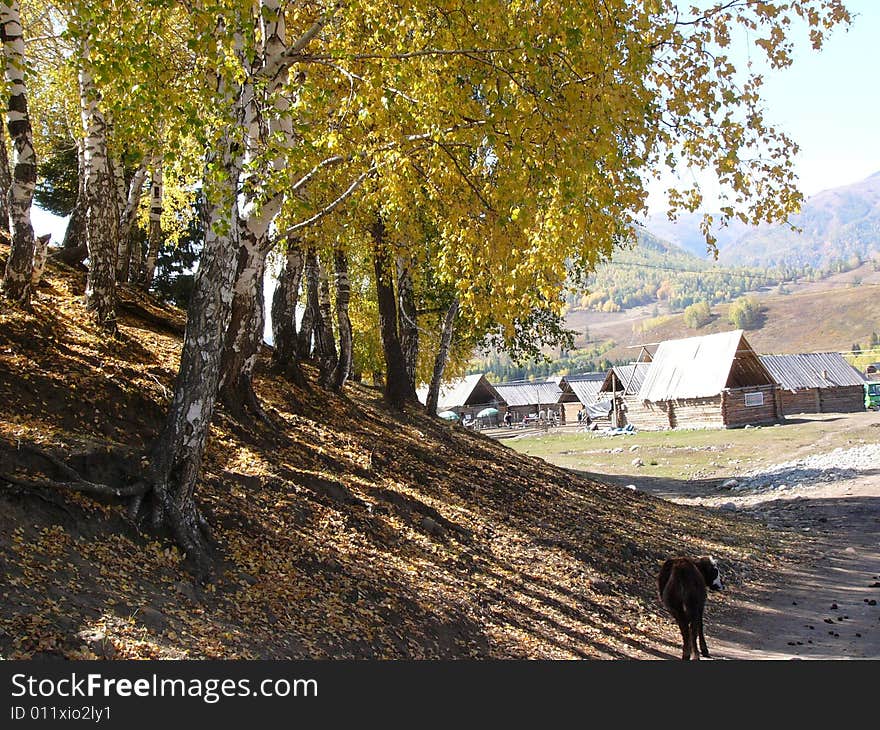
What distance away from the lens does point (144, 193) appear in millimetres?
21156

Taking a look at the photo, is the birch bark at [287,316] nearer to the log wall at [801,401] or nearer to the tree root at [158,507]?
the tree root at [158,507]

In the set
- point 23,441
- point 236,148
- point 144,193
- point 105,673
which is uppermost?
point 144,193

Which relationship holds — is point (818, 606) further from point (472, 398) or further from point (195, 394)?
point (472, 398)

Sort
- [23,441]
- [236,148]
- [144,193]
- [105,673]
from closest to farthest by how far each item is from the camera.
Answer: [105,673] < [236,148] < [23,441] < [144,193]

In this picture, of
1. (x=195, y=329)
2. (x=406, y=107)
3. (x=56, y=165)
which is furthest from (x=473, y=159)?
(x=56, y=165)

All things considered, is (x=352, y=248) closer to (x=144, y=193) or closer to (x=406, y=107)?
(x=144, y=193)

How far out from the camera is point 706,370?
59.0m

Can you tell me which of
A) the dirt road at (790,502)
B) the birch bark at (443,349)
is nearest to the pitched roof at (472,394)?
the dirt road at (790,502)

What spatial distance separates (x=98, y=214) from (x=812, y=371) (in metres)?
64.9

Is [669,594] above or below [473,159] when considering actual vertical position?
below

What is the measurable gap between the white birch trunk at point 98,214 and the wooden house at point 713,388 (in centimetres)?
5047

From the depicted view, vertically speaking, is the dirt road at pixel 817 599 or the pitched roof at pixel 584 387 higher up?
the pitched roof at pixel 584 387

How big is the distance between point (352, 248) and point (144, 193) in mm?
5740

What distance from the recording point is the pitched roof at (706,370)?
57812 millimetres
